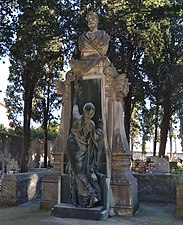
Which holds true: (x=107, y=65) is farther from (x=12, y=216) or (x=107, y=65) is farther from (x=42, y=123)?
(x=42, y=123)

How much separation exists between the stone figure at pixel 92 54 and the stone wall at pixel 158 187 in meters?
3.71

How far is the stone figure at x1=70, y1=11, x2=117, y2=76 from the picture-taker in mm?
7512

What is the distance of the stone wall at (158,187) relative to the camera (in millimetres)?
9188

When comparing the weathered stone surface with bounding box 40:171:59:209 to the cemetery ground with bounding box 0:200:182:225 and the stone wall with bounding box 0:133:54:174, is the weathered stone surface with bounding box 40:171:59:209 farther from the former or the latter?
the stone wall with bounding box 0:133:54:174

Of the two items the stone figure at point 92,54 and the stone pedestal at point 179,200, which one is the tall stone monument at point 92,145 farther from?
the stone pedestal at point 179,200

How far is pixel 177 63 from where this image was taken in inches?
830

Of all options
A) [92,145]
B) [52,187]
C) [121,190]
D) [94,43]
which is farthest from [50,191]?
[94,43]

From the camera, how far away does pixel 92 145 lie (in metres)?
7.02

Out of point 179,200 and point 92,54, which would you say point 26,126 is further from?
point 179,200

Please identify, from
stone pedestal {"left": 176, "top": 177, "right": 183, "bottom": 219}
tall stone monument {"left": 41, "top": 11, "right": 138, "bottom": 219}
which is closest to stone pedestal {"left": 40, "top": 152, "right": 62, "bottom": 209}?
tall stone monument {"left": 41, "top": 11, "right": 138, "bottom": 219}

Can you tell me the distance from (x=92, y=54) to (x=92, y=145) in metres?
2.34

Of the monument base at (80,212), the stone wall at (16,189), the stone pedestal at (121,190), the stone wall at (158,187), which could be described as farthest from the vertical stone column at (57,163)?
the stone wall at (158,187)

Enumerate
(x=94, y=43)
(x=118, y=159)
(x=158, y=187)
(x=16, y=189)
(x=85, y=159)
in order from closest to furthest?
(x=85, y=159) < (x=118, y=159) < (x=94, y=43) < (x=16, y=189) < (x=158, y=187)

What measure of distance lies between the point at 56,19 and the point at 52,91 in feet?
33.3
